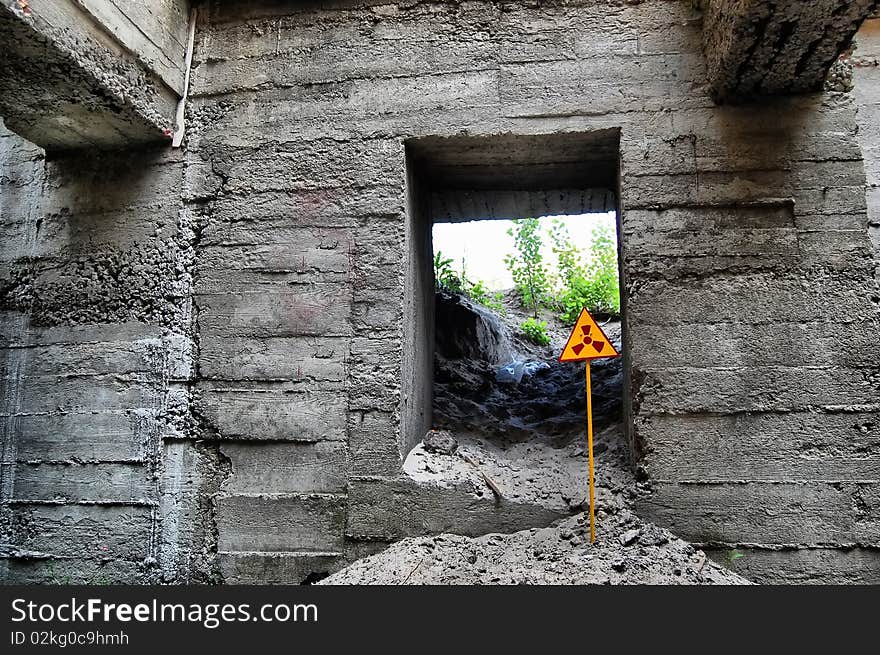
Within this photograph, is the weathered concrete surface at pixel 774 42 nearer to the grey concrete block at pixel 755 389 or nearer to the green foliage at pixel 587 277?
the grey concrete block at pixel 755 389

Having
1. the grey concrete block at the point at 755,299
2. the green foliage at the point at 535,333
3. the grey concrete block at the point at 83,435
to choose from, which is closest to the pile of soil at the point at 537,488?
the grey concrete block at the point at 755,299

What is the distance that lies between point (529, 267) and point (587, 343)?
16.9 ft

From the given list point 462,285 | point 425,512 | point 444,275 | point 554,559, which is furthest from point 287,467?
point 462,285

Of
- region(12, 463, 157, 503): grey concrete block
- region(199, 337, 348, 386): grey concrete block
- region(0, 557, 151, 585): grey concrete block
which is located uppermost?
region(199, 337, 348, 386): grey concrete block

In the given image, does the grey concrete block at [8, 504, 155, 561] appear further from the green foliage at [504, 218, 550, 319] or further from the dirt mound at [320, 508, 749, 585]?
the green foliage at [504, 218, 550, 319]

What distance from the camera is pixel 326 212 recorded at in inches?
131

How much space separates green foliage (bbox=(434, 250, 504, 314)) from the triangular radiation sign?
8.08 ft

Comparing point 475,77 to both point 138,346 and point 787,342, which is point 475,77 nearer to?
point 787,342

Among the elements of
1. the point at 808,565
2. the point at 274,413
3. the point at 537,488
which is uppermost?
the point at 274,413

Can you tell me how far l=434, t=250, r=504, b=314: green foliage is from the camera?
6062mm

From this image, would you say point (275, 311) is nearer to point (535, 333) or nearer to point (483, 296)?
point (535, 333)

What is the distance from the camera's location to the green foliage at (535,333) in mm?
6340

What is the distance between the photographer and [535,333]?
6.39 metres

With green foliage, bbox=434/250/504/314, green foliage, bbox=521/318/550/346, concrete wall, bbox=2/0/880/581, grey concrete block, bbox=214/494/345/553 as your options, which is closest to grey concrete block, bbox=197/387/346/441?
concrete wall, bbox=2/0/880/581
